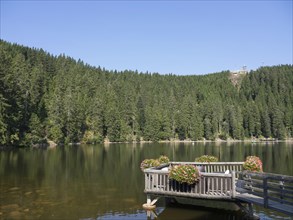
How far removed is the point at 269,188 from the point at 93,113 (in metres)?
129

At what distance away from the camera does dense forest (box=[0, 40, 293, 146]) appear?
317 feet

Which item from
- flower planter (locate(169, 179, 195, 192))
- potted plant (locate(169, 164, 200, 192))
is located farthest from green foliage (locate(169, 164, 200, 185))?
flower planter (locate(169, 179, 195, 192))

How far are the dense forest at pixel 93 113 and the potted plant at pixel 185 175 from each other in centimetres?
7187

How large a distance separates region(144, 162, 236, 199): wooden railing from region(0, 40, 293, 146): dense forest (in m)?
70.2

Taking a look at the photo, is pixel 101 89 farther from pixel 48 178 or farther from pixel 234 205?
pixel 234 205

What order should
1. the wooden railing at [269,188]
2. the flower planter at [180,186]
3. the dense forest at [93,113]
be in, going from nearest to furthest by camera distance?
the wooden railing at [269,188], the flower planter at [180,186], the dense forest at [93,113]

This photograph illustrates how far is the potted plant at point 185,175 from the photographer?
1822cm

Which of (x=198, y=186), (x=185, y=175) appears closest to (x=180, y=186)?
(x=198, y=186)

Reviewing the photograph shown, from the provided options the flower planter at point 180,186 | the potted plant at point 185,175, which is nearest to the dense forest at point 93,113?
the flower planter at point 180,186

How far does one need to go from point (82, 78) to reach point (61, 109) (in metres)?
49.2

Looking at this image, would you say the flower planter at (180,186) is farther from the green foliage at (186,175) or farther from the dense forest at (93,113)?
the dense forest at (93,113)

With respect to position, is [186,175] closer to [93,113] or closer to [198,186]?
[198,186]

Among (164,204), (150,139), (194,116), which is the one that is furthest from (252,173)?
(194,116)

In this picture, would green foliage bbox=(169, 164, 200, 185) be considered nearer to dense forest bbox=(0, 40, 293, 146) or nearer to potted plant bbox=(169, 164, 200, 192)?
potted plant bbox=(169, 164, 200, 192)
